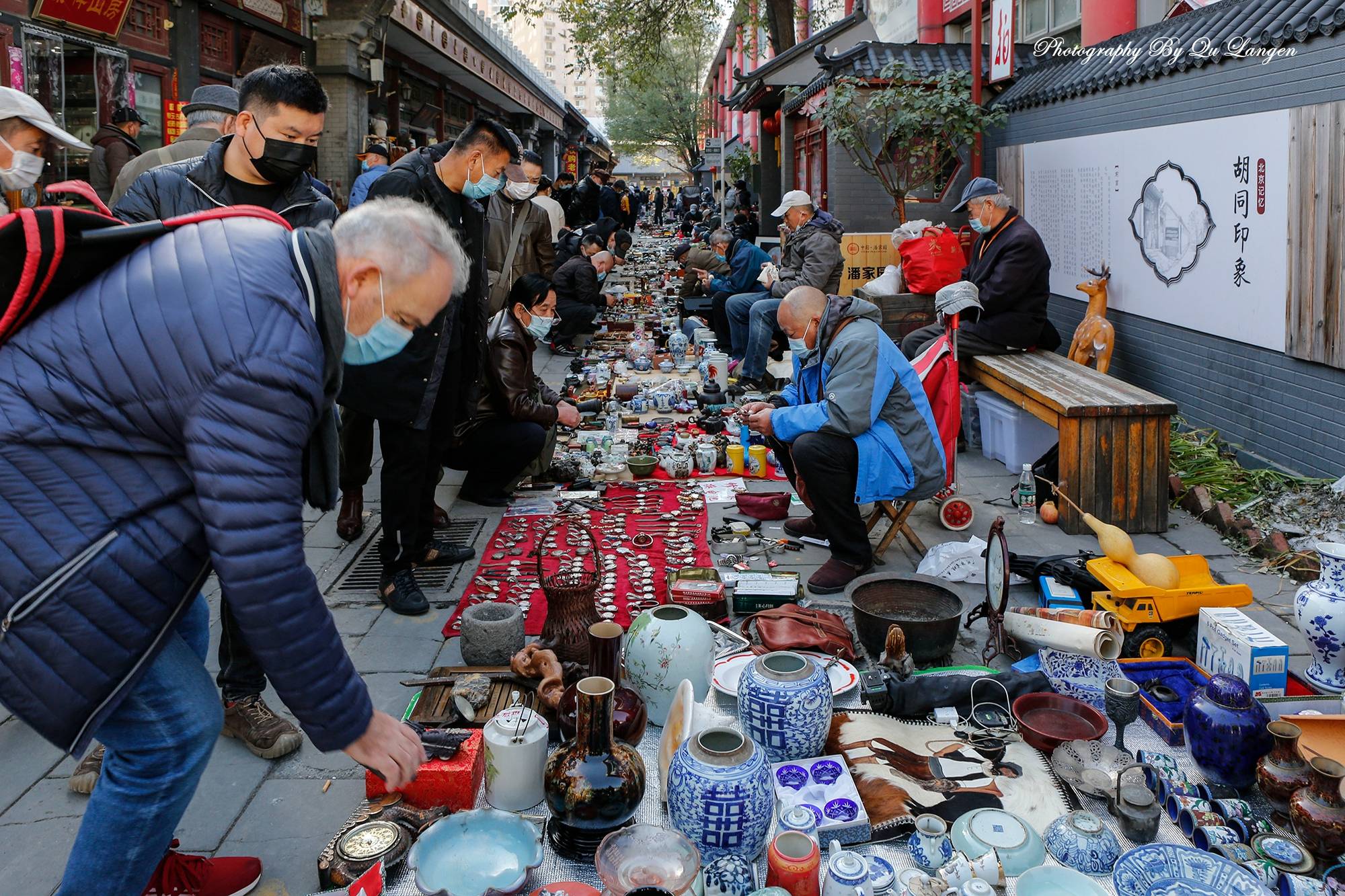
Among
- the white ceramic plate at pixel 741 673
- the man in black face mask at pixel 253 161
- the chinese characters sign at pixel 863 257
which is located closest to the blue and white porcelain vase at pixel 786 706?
the white ceramic plate at pixel 741 673

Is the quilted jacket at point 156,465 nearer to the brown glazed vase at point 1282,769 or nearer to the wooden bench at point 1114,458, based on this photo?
the brown glazed vase at point 1282,769

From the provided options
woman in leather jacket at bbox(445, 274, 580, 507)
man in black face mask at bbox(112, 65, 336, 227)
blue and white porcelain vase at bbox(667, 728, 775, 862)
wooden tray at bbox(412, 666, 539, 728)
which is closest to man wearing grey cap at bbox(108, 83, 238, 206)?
man in black face mask at bbox(112, 65, 336, 227)

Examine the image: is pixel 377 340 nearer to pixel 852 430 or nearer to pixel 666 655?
pixel 666 655

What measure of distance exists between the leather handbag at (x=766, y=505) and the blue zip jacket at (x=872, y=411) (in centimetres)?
82

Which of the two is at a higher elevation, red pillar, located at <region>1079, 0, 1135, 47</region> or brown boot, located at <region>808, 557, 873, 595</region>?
red pillar, located at <region>1079, 0, 1135, 47</region>

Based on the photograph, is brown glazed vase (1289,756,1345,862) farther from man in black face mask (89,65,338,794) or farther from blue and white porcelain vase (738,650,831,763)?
man in black face mask (89,65,338,794)

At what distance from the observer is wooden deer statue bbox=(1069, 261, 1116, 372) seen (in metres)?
6.99

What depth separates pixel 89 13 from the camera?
738 cm

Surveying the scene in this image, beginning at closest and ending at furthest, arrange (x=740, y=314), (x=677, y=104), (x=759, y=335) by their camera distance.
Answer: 1. (x=759, y=335)
2. (x=740, y=314)
3. (x=677, y=104)

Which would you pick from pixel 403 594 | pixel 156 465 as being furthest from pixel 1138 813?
pixel 403 594

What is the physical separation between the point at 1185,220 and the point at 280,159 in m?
5.95

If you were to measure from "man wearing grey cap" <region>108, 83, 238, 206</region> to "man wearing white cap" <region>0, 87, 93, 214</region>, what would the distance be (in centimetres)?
51

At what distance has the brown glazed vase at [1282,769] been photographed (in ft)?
8.86

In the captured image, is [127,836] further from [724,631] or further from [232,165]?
[232,165]
